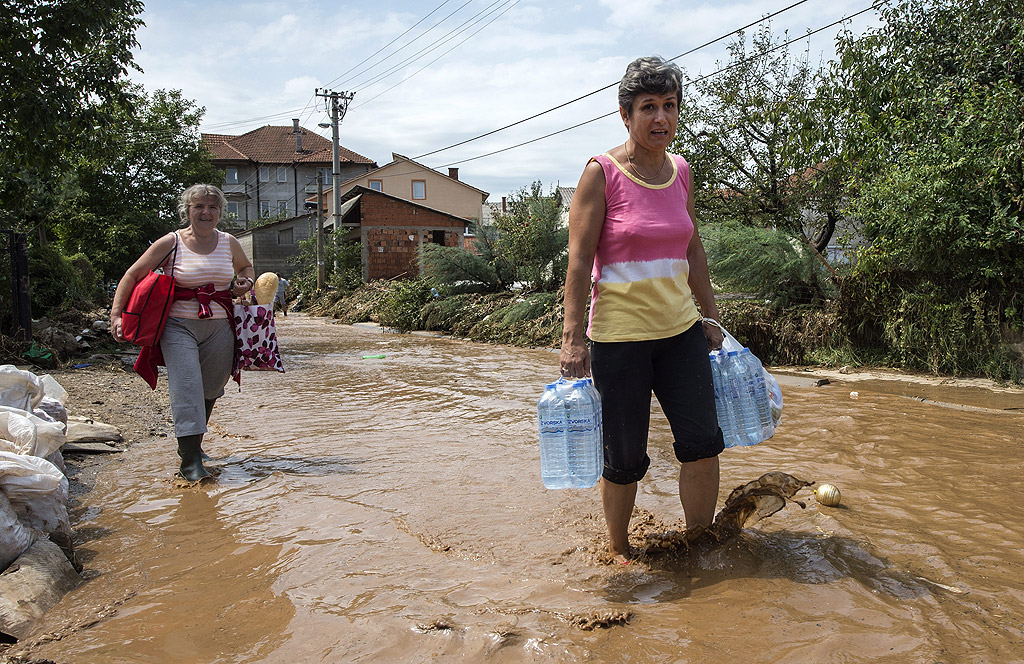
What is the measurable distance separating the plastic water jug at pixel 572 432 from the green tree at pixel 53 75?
26.9ft

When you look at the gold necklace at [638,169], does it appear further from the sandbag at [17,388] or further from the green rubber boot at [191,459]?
the sandbag at [17,388]

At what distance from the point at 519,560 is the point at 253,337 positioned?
281cm

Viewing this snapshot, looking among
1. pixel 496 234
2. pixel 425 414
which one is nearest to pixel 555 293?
pixel 496 234

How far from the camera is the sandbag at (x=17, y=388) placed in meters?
4.23

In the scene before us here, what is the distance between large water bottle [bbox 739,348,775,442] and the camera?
3.29m

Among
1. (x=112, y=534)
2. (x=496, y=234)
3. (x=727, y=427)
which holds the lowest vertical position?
(x=112, y=534)

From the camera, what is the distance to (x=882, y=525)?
3.58m

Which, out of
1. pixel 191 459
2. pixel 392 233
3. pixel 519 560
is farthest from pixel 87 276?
pixel 392 233

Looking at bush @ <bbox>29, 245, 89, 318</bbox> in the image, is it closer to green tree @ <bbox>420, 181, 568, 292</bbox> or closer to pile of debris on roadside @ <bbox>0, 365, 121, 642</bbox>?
green tree @ <bbox>420, 181, 568, 292</bbox>

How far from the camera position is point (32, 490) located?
3.40 meters

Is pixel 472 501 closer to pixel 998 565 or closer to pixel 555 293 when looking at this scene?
pixel 998 565

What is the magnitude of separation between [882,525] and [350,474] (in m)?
3.12

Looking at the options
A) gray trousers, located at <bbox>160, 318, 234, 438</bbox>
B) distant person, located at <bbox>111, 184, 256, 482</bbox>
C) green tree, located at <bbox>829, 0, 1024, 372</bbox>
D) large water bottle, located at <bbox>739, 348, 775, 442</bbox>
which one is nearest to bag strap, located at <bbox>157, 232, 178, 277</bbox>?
distant person, located at <bbox>111, 184, 256, 482</bbox>

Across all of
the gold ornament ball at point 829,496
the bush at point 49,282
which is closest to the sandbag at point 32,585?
the gold ornament ball at point 829,496
